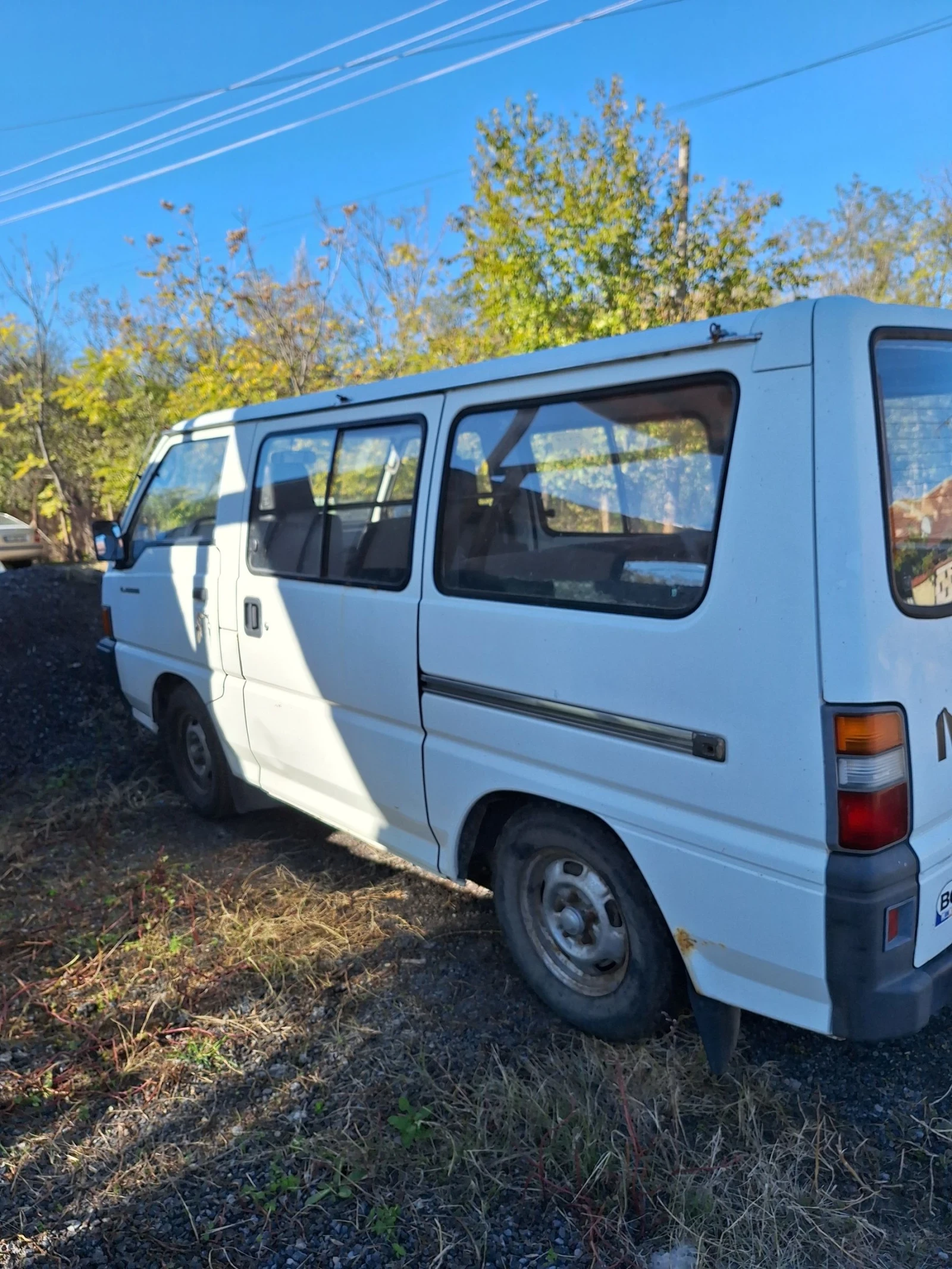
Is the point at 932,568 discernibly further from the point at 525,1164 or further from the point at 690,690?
the point at 525,1164

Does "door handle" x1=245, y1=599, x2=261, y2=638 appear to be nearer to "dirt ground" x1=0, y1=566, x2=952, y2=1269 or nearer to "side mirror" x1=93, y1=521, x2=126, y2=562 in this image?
"dirt ground" x1=0, y1=566, x2=952, y2=1269

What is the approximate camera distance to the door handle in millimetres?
4004

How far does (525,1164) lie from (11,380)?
13.7 m

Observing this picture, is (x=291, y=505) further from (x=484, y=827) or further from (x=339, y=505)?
(x=484, y=827)

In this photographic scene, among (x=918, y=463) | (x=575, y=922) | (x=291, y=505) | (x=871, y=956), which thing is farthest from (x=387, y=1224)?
(x=291, y=505)

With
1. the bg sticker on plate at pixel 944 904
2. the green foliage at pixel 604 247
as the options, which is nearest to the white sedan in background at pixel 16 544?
the green foliage at pixel 604 247

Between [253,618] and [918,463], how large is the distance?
279cm

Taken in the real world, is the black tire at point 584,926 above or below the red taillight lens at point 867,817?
below

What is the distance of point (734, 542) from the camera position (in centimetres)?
225

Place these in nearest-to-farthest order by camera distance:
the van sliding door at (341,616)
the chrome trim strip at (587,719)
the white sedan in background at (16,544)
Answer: the chrome trim strip at (587,719), the van sliding door at (341,616), the white sedan in background at (16,544)

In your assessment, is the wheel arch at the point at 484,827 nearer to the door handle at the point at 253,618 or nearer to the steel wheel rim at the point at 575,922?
the steel wheel rim at the point at 575,922

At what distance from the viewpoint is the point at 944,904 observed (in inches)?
89.9

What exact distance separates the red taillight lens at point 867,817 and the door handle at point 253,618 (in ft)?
8.78

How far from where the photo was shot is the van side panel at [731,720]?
2.13 meters
